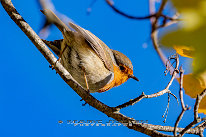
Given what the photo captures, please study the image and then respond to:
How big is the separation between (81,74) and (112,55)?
0.91m

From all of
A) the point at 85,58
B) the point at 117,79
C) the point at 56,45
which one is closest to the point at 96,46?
the point at 85,58

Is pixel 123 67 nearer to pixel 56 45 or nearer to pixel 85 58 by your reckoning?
pixel 85 58

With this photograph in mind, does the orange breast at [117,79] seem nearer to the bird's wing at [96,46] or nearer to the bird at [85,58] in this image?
the bird at [85,58]

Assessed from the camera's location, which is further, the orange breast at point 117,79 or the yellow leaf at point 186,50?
the orange breast at point 117,79

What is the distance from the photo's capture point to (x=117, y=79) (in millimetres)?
4484

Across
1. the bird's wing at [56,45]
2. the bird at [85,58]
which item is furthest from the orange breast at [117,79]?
the bird's wing at [56,45]

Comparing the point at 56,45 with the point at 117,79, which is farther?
the point at 117,79

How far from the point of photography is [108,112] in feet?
7.94

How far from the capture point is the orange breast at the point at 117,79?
4.35 meters

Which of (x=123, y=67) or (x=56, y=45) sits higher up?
(x=56, y=45)

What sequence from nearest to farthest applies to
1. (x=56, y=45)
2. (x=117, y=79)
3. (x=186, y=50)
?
1. (x=186, y=50)
2. (x=56, y=45)
3. (x=117, y=79)

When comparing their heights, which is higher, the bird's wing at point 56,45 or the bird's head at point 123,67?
the bird's wing at point 56,45

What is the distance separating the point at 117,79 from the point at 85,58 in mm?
962

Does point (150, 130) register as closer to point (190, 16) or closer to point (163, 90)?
point (163, 90)
